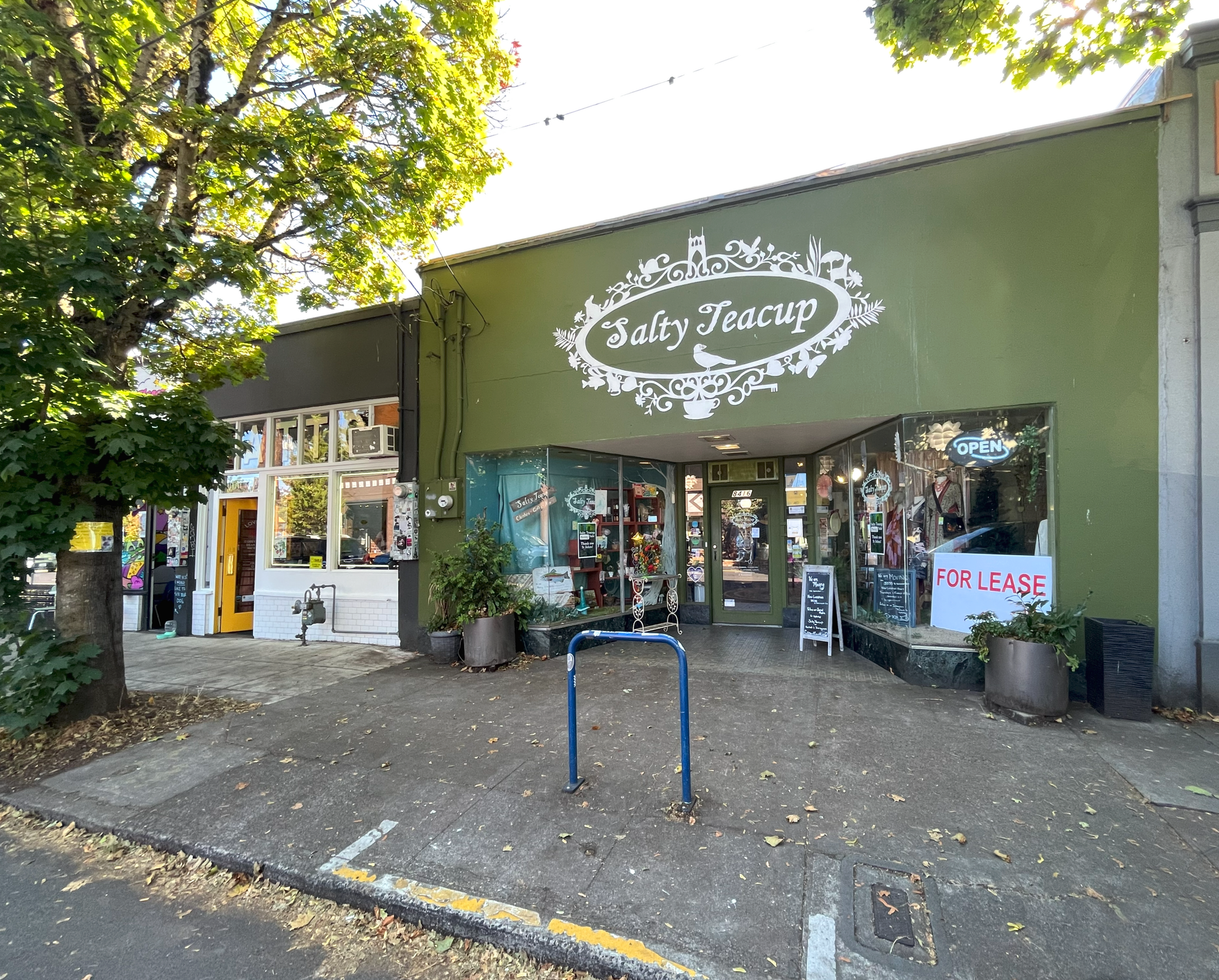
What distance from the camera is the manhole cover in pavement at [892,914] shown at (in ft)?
7.91

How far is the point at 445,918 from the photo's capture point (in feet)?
8.94

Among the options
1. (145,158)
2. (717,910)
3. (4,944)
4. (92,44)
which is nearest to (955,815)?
(717,910)

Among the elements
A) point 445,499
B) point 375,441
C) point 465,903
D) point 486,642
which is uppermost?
point 375,441

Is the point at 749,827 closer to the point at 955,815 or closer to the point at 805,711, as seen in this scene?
the point at 955,815

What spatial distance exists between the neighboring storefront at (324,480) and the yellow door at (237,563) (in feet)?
0.09

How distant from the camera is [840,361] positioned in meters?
6.20

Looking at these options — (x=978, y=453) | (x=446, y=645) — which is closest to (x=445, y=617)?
(x=446, y=645)

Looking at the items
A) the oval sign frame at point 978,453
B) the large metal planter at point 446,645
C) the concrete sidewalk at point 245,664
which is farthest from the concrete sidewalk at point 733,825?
the oval sign frame at point 978,453

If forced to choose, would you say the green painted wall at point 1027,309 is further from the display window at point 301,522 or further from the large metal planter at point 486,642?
the display window at point 301,522

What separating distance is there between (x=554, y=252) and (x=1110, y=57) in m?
5.55

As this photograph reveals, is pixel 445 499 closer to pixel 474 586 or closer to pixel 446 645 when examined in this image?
pixel 474 586

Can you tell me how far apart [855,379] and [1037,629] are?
2.81m

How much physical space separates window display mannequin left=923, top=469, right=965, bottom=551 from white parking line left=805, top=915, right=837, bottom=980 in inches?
179

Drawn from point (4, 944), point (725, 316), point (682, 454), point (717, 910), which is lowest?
point (4, 944)
